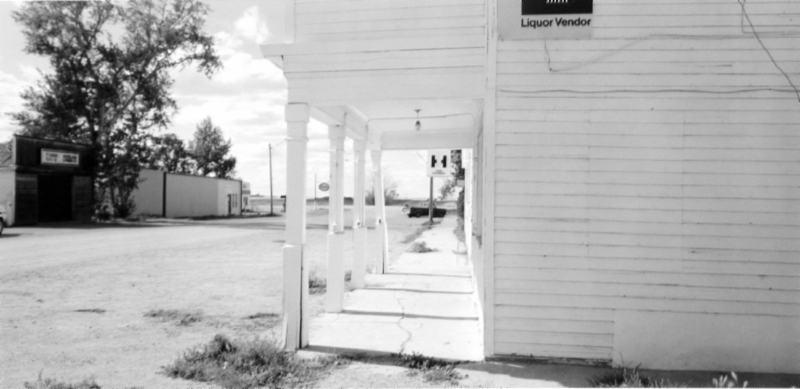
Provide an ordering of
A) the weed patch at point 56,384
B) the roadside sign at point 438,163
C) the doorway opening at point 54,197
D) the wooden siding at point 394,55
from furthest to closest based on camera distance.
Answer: the doorway opening at point 54,197 → the roadside sign at point 438,163 → the wooden siding at point 394,55 → the weed patch at point 56,384

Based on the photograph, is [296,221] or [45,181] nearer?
[296,221]

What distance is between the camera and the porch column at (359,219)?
10312mm

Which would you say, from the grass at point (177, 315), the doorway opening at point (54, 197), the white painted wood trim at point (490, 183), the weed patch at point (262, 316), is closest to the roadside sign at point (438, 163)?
the weed patch at point (262, 316)

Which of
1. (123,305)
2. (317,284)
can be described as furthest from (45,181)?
(317,284)

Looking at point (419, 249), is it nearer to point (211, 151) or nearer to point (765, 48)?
point (765, 48)

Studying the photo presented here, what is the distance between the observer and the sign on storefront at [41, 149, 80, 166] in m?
27.8

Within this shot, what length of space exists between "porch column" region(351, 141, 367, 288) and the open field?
1503mm

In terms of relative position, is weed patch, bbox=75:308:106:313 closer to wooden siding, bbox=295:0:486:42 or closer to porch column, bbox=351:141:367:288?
porch column, bbox=351:141:367:288

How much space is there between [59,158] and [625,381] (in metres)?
31.3

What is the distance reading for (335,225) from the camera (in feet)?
28.3

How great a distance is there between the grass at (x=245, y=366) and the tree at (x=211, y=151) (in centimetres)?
6707

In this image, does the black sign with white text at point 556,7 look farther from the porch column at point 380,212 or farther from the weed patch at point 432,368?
the porch column at point 380,212

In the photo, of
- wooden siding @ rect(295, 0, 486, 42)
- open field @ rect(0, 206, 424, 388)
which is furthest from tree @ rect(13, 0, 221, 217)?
wooden siding @ rect(295, 0, 486, 42)

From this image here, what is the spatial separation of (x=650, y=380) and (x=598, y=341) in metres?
0.62
